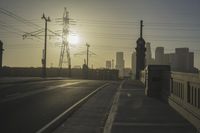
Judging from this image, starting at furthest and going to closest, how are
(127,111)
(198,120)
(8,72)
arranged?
(8,72) → (127,111) → (198,120)

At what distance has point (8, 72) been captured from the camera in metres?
93.9

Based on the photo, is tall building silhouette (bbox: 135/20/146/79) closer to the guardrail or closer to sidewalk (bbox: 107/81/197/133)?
the guardrail

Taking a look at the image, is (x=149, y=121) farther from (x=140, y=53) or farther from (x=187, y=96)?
(x=140, y=53)

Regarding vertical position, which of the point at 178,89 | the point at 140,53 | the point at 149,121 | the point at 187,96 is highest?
the point at 140,53

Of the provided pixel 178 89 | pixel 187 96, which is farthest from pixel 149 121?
pixel 178 89

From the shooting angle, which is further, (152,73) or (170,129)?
(152,73)

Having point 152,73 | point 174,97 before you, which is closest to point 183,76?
point 174,97

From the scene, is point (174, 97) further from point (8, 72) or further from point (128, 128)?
point (8, 72)

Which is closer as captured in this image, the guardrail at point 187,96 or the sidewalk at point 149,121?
the sidewalk at point 149,121

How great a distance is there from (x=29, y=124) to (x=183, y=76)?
5350mm

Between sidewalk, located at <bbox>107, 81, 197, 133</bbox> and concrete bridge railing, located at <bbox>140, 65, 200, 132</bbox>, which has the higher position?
concrete bridge railing, located at <bbox>140, 65, 200, 132</bbox>

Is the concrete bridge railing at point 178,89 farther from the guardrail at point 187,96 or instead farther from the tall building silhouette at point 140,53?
the tall building silhouette at point 140,53

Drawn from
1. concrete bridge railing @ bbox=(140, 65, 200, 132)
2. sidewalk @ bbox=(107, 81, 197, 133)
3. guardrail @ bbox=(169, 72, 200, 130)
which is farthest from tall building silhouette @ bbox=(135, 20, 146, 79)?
sidewalk @ bbox=(107, 81, 197, 133)

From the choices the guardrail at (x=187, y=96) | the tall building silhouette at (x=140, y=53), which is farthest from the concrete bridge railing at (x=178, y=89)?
the tall building silhouette at (x=140, y=53)
